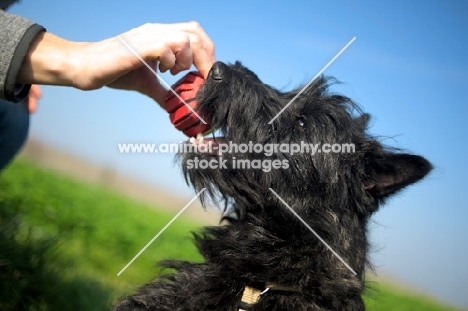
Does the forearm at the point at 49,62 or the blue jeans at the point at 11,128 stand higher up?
the forearm at the point at 49,62

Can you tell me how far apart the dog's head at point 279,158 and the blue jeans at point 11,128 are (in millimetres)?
1485

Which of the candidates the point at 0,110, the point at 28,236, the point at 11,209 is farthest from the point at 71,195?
the point at 0,110

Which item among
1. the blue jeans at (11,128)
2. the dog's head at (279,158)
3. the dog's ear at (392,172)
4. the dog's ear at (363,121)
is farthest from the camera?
the dog's ear at (363,121)

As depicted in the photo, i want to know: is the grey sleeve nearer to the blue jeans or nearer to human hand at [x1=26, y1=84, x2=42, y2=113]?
the blue jeans

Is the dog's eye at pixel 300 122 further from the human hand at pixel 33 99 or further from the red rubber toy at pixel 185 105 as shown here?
the human hand at pixel 33 99

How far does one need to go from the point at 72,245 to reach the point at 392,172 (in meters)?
3.55

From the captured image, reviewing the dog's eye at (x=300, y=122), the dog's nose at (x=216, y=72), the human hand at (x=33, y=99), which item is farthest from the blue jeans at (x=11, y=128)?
the dog's eye at (x=300, y=122)

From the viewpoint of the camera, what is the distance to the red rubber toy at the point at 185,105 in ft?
10.6

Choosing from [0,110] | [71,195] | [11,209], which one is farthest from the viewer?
[71,195]

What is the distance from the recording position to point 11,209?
4.82 metres

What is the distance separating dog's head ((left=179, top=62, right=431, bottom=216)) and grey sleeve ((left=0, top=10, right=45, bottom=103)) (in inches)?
43.5

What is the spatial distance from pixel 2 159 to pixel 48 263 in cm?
95

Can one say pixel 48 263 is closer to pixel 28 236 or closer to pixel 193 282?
pixel 28 236

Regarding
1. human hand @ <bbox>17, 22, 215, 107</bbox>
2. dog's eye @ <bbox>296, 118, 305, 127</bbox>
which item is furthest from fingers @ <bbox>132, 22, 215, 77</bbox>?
dog's eye @ <bbox>296, 118, 305, 127</bbox>
